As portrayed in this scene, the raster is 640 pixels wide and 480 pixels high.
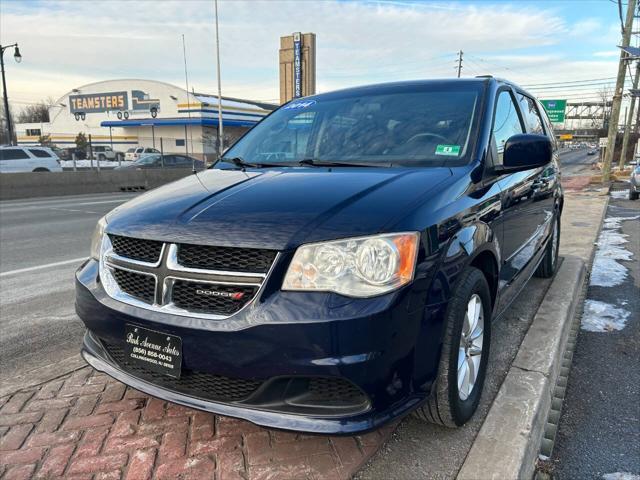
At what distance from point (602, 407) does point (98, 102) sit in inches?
2451

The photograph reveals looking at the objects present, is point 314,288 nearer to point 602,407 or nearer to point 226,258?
point 226,258

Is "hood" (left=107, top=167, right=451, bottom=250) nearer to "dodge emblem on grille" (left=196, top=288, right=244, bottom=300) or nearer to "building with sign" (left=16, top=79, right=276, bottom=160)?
"dodge emblem on grille" (left=196, top=288, right=244, bottom=300)

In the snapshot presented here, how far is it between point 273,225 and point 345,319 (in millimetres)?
491

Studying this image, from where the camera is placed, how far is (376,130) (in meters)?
3.12

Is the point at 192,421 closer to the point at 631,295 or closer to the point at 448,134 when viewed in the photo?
the point at 448,134

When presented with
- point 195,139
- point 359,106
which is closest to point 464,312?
point 359,106

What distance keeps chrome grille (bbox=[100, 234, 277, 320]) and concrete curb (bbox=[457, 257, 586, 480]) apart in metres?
1.20

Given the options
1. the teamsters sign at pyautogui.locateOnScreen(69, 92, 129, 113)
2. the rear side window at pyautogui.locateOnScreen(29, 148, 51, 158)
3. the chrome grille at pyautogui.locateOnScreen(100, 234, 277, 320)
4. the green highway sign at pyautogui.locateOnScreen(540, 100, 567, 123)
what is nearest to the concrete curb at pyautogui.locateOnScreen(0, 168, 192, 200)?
the rear side window at pyautogui.locateOnScreen(29, 148, 51, 158)

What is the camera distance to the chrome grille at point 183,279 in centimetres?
193

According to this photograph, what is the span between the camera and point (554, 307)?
3949 mm

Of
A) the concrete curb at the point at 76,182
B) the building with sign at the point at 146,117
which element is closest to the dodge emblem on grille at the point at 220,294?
the concrete curb at the point at 76,182

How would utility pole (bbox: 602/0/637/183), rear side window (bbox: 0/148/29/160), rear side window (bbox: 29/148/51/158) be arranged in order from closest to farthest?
1. utility pole (bbox: 602/0/637/183)
2. rear side window (bbox: 0/148/29/160)
3. rear side window (bbox: 29/148/51/158)

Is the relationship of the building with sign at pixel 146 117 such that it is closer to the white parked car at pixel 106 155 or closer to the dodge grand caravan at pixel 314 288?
the white parked car at pixel 106 155

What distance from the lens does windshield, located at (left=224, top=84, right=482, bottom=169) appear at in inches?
112
